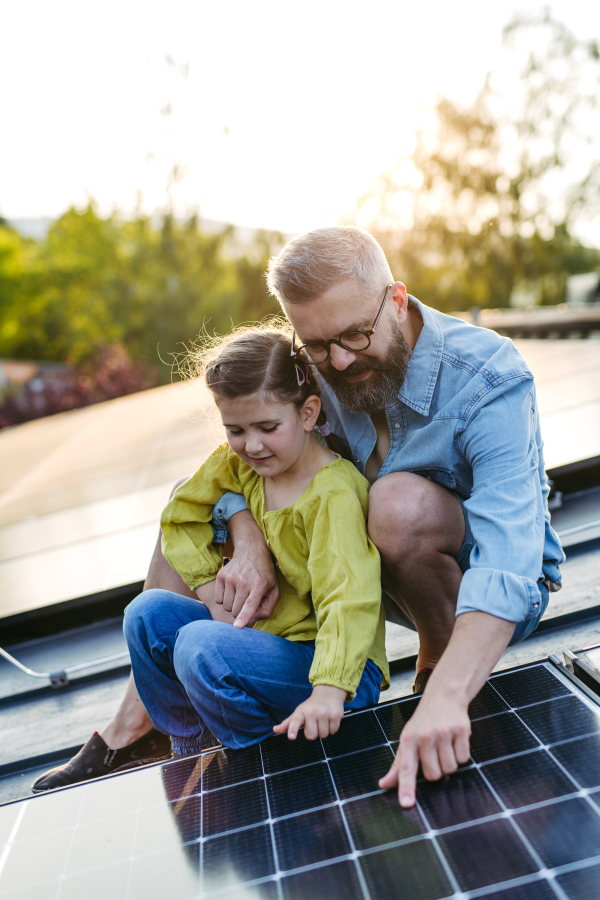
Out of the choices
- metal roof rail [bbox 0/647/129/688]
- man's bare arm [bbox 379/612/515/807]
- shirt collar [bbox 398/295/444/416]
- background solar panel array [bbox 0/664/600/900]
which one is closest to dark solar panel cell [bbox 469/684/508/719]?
background solar panel array [bbox 0/664/600/900]

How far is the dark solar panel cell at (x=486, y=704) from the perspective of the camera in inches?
58.6

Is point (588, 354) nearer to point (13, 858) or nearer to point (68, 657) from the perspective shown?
point (68, 657)

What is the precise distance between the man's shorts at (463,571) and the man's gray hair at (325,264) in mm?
692

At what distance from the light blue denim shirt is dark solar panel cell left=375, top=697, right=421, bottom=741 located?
10.5 inches

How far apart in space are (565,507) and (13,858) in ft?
9.12

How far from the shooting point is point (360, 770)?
1.42m

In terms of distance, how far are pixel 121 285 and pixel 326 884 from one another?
31114 millimetres

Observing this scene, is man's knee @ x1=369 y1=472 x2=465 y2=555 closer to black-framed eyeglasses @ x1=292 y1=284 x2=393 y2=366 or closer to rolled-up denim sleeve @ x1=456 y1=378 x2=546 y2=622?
rolled-up denim sleeve @ x1=456 y1=378 x2=546 y2=622

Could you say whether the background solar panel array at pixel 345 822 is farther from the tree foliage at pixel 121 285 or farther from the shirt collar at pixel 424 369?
the tree foliage at pixel 121 285

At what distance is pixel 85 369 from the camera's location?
27094 mm

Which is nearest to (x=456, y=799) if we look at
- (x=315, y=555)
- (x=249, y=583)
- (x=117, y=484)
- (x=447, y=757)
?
(x=447, y=757)

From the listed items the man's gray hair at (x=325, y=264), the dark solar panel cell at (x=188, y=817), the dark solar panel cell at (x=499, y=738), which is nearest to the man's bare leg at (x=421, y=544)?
the dark solar panel cell at (x=499, y=738)

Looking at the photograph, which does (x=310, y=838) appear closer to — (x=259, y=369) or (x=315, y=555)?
(x=315, y=555)

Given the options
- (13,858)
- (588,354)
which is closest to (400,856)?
(13,858)
